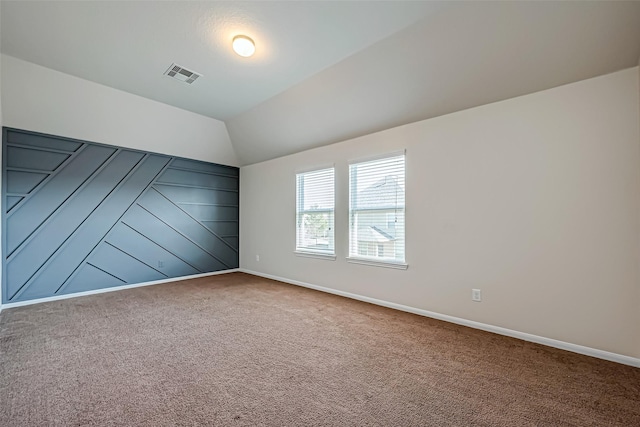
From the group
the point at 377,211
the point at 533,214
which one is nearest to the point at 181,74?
the point at 377,211

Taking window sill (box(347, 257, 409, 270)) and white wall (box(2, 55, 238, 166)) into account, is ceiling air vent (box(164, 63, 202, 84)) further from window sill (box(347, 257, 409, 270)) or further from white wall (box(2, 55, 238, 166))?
window sill (box(347, 257, 409, 270))

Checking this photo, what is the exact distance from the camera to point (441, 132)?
319 centimetres

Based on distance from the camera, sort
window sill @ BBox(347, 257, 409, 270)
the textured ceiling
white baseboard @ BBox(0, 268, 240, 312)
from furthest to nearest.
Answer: white baseboard @ BBox(0, 268, 240, 312), window sill @ BBox(347, 257, 409, 270), the textured ceiling

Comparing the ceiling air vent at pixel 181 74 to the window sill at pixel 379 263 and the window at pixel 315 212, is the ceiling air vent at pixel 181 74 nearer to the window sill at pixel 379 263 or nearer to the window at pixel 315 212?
the window at pixel 315 212

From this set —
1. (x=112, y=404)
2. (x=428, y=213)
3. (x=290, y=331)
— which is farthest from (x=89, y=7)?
(x=428, y=213)

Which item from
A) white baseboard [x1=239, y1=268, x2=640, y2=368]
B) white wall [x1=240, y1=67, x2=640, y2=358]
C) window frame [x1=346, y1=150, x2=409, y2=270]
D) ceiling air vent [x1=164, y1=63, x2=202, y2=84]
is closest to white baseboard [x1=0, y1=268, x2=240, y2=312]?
white baseboard [x1=239, y1=268, x2=640, y2=368]

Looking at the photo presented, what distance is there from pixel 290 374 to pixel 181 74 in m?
3.56

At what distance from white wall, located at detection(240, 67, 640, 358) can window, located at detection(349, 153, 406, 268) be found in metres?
0.15

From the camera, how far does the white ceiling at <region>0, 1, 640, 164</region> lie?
2.17 metres

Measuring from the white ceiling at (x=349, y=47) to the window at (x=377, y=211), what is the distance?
2.05 feet

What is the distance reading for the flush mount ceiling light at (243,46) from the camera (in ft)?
8.82

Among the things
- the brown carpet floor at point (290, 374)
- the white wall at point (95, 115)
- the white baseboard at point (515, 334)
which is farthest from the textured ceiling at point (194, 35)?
the white baseboard at point (515, 334)

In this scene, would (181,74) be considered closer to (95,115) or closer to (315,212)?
(95,115)

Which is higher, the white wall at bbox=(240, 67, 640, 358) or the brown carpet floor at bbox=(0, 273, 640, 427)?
the white wall at bbox=(240, 67, 640, 358)
